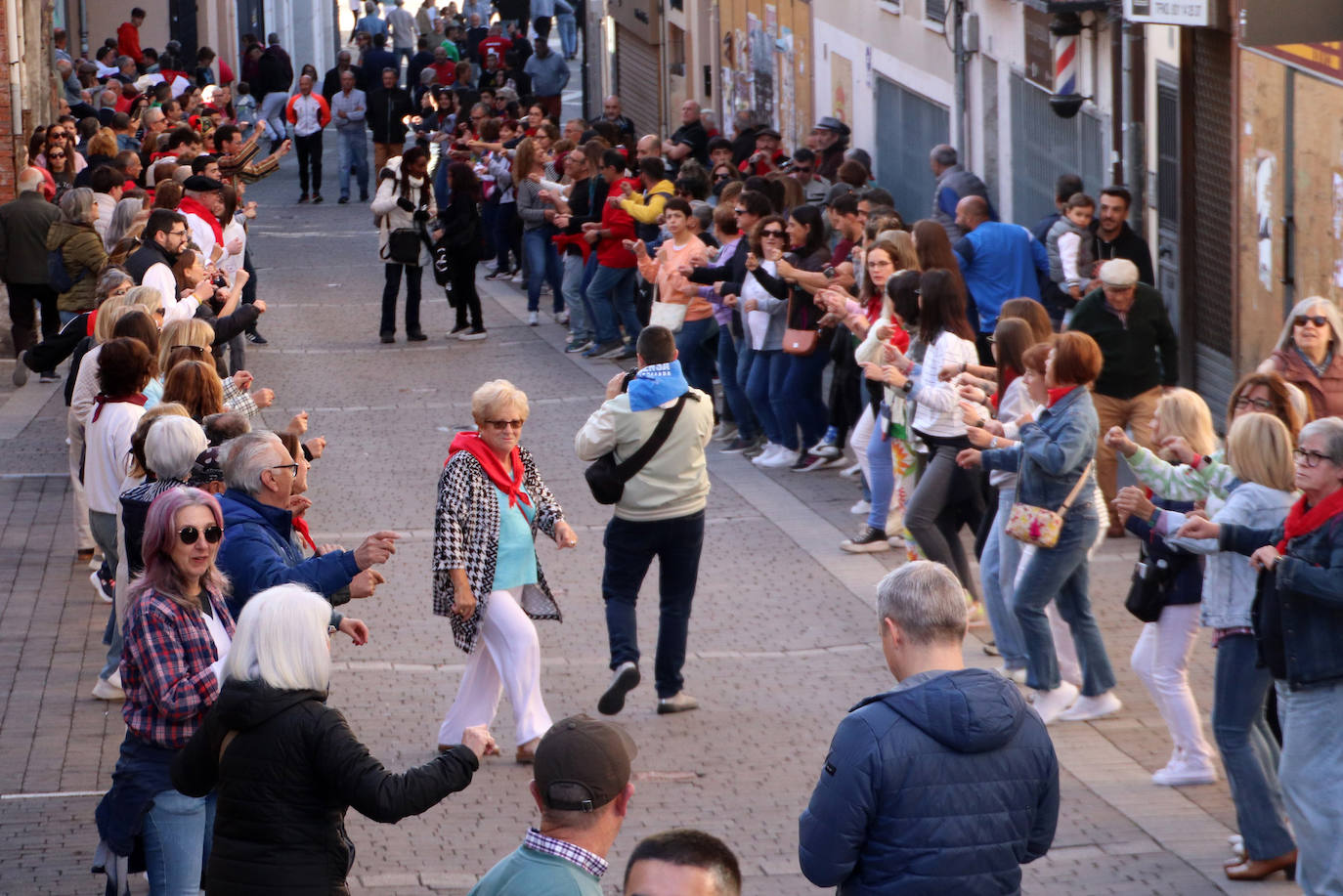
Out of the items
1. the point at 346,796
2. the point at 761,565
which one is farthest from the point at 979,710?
the point at 761,565

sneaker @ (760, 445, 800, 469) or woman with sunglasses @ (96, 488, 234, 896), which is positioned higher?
woman with sunglasses @ (96, 488, 234, 896)

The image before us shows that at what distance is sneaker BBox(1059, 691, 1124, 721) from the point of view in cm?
867

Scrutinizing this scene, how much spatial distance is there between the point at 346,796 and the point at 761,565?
6985 millimetres

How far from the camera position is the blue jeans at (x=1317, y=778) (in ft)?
20.3

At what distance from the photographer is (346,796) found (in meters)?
4.86

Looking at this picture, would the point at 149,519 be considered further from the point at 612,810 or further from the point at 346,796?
the point at 612,810

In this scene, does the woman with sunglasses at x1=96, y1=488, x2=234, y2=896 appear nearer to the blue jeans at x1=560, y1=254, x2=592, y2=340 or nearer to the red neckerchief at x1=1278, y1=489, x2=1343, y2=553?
the red neckerchief at x1=1278, y1=489, x2=1343, y2=553

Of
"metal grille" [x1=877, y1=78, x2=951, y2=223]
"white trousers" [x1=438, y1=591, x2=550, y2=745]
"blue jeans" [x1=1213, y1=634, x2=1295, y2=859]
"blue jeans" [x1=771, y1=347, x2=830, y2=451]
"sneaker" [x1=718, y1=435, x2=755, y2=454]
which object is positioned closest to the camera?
"blue jeans" [x1=1213, y1=634, x2=1295, y2=859]

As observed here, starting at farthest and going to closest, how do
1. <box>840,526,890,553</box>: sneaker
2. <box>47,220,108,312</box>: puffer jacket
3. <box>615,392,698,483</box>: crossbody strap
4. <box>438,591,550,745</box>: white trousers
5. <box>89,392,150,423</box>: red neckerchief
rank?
1. <box>47,220,108,312</box>: puffer jacket
2. <box>840,526,890,553</box>: sneaker
3. <box>89,392,150,423</box>: red neckerchief
4. <box>615,392,698,483</box>: crossbody strap
5. <box>438,591,550,745</box>: white trousers

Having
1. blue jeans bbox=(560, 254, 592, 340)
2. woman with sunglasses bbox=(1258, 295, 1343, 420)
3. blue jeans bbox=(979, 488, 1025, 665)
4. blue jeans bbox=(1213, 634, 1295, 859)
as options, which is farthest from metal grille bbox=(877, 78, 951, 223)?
blue jeans bbox=(1213, 634, 1295, 859)

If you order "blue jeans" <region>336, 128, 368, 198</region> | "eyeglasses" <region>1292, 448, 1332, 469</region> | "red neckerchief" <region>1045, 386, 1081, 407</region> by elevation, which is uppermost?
"eyeglasses" <region>1292, 448, 1332, 469</region>

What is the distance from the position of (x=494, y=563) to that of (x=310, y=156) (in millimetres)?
26497

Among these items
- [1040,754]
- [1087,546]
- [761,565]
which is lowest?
[761,565]

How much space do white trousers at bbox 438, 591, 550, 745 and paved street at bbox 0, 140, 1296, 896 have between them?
24 centimetres
